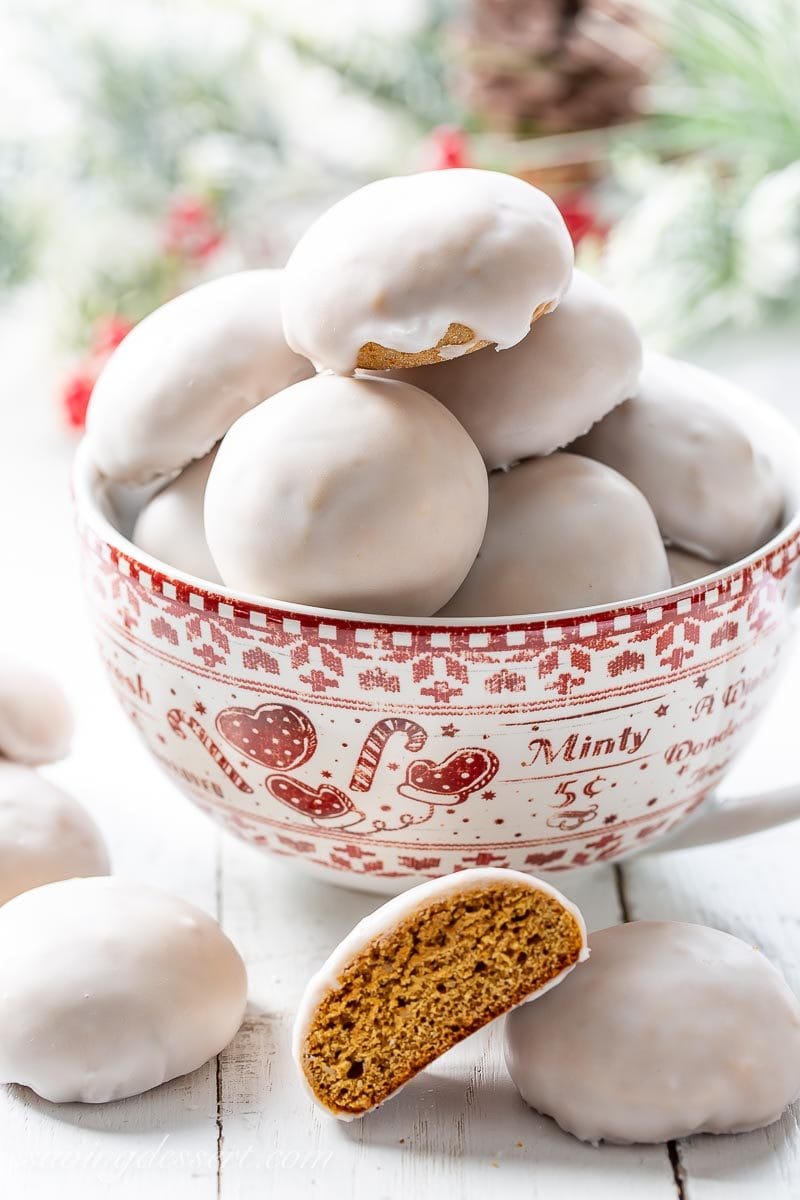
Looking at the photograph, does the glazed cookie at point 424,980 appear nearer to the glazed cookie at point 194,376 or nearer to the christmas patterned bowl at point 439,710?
the christmas patterned bowl at point 439,710

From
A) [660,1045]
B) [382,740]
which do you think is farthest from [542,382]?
[660,1045]

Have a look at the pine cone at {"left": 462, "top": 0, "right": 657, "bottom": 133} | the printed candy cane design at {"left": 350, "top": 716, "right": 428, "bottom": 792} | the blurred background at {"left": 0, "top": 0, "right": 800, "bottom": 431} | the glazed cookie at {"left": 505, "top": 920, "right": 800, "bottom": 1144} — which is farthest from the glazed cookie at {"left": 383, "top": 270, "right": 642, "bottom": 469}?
the pine cone at {"left": 462, "top": 0, "right": 657, "bottom": 133}

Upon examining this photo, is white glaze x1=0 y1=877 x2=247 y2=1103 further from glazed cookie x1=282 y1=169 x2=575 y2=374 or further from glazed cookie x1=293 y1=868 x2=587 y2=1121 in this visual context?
glazed cookie x1=282 y1=169 x2=575 y2=374

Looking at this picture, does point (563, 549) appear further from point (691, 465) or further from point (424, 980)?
point (424, 980)

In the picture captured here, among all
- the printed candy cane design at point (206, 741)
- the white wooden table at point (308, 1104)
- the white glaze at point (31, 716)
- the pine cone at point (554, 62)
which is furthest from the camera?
the pine cone at point (554, 62)

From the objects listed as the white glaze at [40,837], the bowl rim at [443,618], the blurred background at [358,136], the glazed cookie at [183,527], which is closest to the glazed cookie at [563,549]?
the bowl rim at [443,618]

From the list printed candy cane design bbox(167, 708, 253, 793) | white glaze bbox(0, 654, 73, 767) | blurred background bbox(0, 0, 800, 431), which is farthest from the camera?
blurred background bbox(0, 0, 800, 431)
